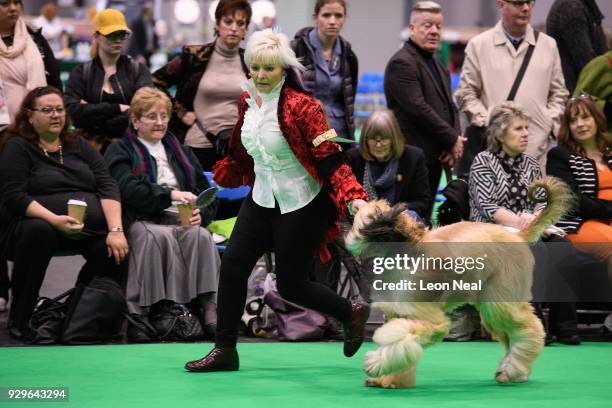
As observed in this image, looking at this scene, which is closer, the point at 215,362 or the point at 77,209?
the point at 215,362

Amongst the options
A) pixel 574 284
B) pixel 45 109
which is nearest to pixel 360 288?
pixel 574 284

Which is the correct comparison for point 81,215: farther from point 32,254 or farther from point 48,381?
point 48,381

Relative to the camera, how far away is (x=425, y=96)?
7.21 m

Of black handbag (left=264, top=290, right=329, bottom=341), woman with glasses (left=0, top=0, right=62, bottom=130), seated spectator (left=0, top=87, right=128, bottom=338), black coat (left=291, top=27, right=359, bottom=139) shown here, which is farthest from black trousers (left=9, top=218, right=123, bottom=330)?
black coat (left=291, top=27, right=359, bottom=139)

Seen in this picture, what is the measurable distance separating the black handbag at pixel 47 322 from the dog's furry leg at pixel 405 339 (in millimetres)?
2205

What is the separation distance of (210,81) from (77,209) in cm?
153

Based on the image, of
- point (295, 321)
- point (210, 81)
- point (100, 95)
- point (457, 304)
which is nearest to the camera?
point (457, 304)

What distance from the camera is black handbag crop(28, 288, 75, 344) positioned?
5867 mm

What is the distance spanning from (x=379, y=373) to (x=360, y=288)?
1.90 meters

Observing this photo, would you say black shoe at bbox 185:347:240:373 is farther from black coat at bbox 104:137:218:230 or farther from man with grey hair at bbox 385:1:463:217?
man with grey hair at bbox 385:1:463:217

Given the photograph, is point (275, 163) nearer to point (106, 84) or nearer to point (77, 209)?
point (77, 209)

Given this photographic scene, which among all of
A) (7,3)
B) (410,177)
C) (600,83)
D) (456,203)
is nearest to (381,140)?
(410,177)

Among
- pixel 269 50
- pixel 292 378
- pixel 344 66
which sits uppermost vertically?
pixel 269 50

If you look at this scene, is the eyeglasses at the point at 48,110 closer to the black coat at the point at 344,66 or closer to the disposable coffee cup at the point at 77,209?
the disposable coffee cup at the point at 77,209
